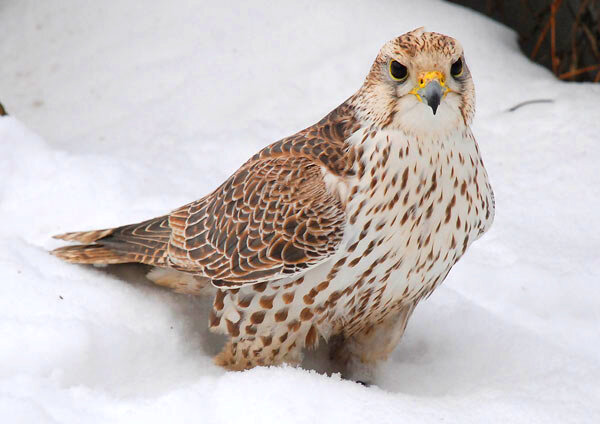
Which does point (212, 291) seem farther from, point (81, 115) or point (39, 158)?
point (81, 115)

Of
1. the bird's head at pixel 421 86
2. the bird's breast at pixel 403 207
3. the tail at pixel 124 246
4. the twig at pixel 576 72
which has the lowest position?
the tail at pixel 124 246

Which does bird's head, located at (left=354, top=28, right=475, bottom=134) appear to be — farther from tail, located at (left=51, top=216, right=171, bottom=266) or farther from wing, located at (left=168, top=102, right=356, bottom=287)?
Result: tail, located at (left=51, top=216, right=171, bottom=266)

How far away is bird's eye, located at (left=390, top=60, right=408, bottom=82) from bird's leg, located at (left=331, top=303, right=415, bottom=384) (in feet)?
2.95

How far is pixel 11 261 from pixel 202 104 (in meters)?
2.18

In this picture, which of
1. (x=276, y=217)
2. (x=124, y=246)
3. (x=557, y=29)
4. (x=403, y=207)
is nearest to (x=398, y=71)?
(x=403, y=207)

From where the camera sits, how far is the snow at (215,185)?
2.75 metres

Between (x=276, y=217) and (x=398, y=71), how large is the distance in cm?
65

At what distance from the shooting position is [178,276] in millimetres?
3420

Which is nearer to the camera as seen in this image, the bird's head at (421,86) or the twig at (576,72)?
the bird's head at (421,86)

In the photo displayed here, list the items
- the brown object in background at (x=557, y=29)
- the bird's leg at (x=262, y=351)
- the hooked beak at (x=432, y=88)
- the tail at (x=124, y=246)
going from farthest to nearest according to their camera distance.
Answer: the brown object in background at (x=557, y=29)
the tail at (x=124, y=246)
the bird's leg at (x=262, y=351)
the hooked beak at (x=432, y=88)

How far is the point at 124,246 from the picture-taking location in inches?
136

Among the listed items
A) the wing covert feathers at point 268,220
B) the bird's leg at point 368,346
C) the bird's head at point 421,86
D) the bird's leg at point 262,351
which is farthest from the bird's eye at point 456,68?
the bird's leg at point 262,351

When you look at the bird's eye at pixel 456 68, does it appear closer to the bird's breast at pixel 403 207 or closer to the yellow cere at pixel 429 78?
the yellow cere at pixel 429 78

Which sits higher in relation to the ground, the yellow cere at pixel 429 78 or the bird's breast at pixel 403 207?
the yellow cere at pixel 429 78
